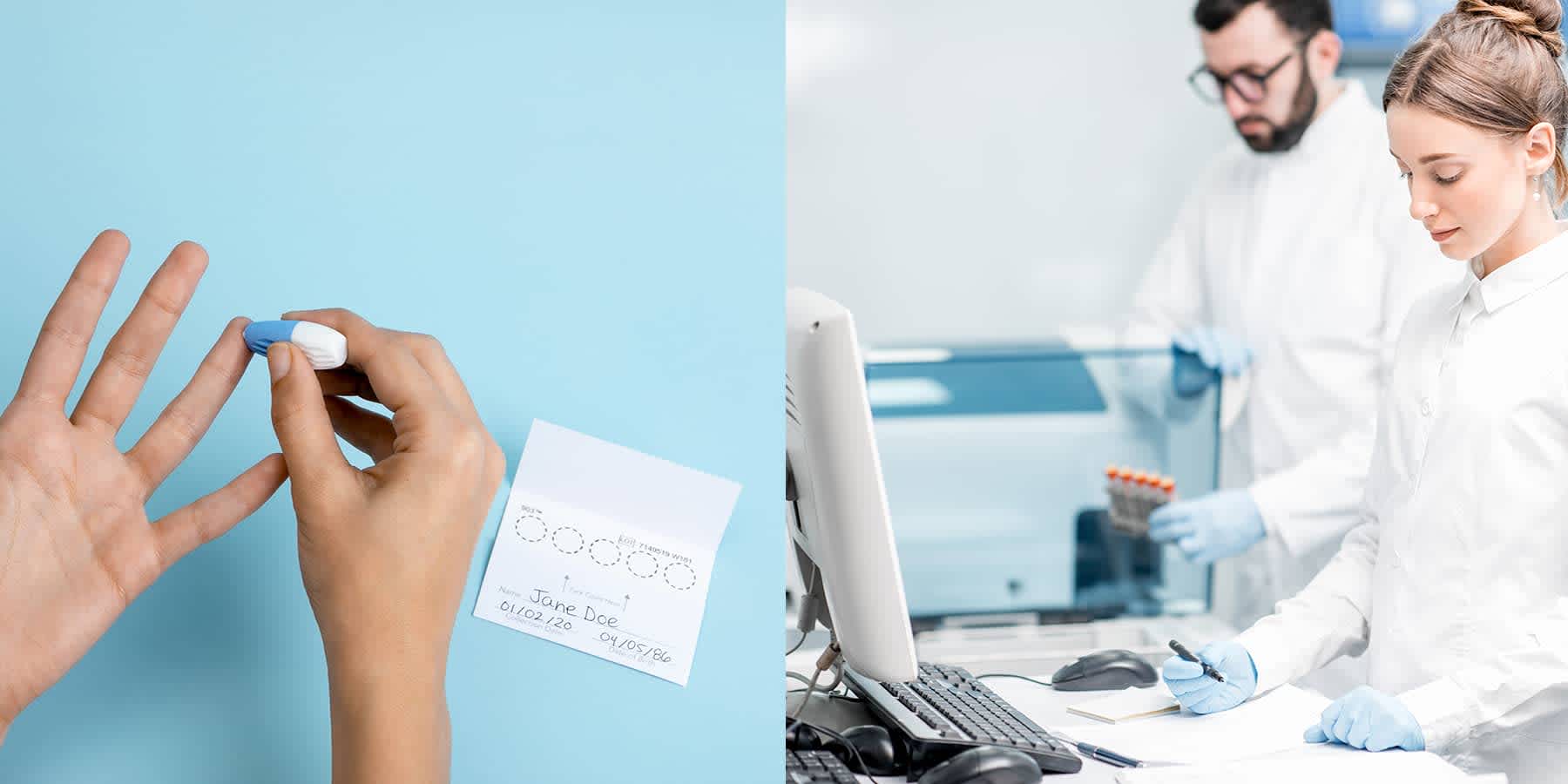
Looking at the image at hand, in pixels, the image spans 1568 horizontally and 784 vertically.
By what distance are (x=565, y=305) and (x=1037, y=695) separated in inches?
32.6

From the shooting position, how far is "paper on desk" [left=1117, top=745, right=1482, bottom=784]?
1.04 meters

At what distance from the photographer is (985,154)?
3.56m

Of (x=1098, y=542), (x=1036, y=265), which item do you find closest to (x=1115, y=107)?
(x=1036, y=265)

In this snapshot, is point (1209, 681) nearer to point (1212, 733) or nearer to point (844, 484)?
point (1212, 733)

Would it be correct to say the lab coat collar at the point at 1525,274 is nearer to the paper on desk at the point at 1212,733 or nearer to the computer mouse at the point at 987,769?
the paper on desk at the point at 1212,733

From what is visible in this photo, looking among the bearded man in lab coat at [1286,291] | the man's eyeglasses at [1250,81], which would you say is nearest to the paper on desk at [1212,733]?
the bearded man in lab coat at [1286,291]

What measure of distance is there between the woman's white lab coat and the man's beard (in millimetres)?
1322

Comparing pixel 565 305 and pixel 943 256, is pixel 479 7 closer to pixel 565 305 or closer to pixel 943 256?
pixel 565 305

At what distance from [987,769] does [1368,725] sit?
0.42m

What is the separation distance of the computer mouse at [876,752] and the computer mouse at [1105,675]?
1.14ft

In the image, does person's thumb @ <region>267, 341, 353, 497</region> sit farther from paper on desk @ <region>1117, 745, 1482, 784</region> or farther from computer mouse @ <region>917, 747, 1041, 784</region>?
paper on desk @ <region>1117, 745, 1482, 784</region>

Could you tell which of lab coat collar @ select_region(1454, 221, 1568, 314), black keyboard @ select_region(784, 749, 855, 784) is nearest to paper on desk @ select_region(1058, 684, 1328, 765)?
black keyboard @ select_region(784, 749, 855, 784)

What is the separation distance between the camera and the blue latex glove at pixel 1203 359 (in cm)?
282

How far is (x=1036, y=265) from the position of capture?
362 centimetres
